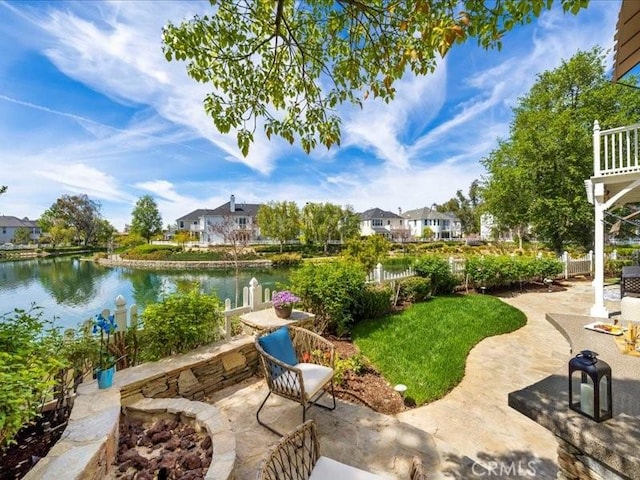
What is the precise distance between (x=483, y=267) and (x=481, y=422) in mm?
7780

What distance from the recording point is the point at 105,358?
299 centimetres

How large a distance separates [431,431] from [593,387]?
5.30ft

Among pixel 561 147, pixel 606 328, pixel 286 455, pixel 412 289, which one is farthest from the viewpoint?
pixel 561 147

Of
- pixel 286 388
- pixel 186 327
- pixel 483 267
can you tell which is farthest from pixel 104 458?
pixel 483 267

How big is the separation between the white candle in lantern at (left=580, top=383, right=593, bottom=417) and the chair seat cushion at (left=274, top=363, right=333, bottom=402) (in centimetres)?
203

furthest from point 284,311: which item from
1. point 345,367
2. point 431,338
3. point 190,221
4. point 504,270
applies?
point 190,221

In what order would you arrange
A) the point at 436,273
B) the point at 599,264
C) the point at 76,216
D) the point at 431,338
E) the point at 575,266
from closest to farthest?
1. the point at 599,264
2. the point at 431,338
3. the point at 436,273
4. the point at 575,266
5. the point at 76,216

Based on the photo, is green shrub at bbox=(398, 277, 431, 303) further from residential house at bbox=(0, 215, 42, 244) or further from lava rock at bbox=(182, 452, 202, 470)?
residential house at bbox=(0, 215, 42, 244)

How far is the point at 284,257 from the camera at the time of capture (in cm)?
2852

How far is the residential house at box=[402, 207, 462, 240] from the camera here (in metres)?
51.6

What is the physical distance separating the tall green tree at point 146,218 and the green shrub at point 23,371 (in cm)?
5003

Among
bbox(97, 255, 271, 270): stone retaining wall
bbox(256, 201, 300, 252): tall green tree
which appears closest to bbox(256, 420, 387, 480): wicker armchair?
bbox(97, 255, 271, 270): stone retaining wall

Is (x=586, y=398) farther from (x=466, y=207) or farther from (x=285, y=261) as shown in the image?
(x=466, y=207)

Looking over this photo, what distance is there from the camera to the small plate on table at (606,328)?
3809 mm
